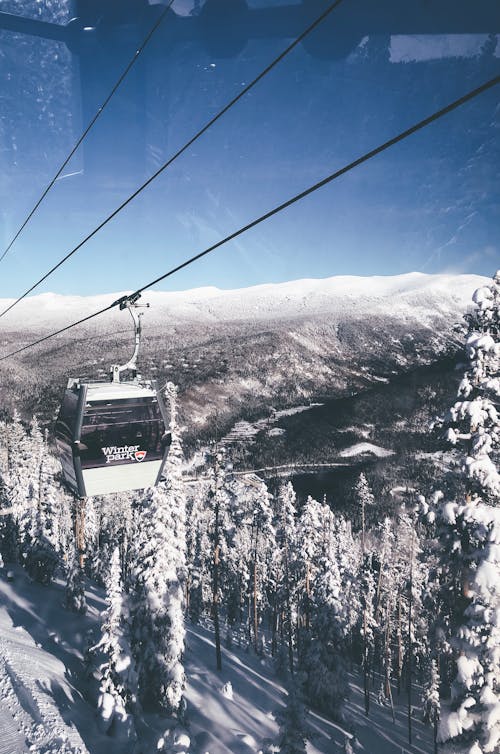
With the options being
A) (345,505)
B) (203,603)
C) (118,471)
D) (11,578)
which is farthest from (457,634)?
(345,505)

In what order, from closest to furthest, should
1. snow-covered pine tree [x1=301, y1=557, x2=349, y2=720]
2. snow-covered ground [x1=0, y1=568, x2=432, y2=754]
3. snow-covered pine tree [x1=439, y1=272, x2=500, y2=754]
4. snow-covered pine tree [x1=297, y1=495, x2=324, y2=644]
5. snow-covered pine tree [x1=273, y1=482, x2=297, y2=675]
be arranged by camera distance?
snow-covered pine tree [x1=439, y1=272, x2=500, y2=754] < snow-covered ground [x1=0, y1=568, x2=432, y2=754] < snow-covered pine tree [x1=301, y1=557, x2=349, y2=720] < snow-covered pine tree [x1=297, y1=495, x2=324, y2=644] < snow-covered pine tree [x1=273, y1=482, x2=297, y2=675]

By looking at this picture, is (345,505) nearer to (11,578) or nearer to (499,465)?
(11,578)

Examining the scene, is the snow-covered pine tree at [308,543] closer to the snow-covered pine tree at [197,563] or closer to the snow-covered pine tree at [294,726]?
the snow-covered pine tree at [294,726]

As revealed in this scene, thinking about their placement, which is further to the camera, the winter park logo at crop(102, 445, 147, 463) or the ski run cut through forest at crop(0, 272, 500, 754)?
the ski run cut through forest at crop(0, 272, 500, 754)

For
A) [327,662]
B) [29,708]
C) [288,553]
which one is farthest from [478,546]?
[288,553]

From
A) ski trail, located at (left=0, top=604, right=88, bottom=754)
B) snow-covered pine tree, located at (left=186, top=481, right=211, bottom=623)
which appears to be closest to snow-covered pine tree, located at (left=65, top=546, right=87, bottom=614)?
ski trail, located at (left=0, top=604, right=88, bottom=754)

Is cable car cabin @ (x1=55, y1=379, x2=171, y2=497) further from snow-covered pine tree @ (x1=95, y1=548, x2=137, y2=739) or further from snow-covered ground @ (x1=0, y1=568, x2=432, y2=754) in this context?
snow-covered pine tree @ (x1=95, y1=548, x2=137, y2=739)

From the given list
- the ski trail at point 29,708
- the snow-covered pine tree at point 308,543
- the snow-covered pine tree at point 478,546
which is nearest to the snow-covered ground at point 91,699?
the ski trail at point 29,708
